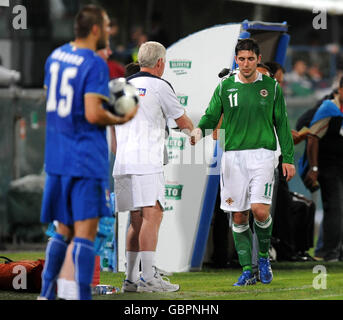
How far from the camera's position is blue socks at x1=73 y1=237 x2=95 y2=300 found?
521cm

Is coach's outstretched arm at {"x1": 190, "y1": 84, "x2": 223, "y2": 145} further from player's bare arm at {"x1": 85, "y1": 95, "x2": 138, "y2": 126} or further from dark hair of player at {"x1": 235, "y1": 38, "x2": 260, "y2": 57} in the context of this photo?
player's bare arm at {"x1": 85, "y1": 95, "x2": 138, "y2": 126}

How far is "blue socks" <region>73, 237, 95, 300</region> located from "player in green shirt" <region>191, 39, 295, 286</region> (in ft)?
6.99

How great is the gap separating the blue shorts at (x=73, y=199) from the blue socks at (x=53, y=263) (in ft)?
0.44

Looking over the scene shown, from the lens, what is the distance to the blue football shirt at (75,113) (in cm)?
521

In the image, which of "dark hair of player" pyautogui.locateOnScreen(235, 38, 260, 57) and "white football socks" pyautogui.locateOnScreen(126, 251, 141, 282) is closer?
"white football socks" pyautogui.locateOnScreen(126, 251, 141, 282)

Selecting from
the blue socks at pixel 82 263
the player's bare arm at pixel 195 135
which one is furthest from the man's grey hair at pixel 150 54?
the blue socks at pixel 82 263

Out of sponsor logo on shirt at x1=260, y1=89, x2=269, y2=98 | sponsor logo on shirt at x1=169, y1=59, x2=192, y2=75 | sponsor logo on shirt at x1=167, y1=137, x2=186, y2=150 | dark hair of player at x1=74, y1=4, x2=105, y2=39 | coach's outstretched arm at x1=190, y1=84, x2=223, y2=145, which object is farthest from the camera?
sponsor logo on shirt at x1=169, y1=59, x2=192, y2=75

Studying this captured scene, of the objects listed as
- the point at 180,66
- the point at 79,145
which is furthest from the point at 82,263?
the point at 180,66

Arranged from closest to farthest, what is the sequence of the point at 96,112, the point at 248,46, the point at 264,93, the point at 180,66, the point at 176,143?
the point at 96,112 < the point at 248,46 < the point at 264,93 < the point at 176,143 < the point at 180,66

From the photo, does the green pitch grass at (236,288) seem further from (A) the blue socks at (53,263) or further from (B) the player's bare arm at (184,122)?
(B) the player's bare arm at (184,122)

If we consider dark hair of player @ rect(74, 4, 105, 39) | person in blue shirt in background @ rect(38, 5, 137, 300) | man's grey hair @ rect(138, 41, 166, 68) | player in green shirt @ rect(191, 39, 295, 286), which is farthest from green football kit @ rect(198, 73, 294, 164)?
dark hair of player @ rect(74, 4, 105, 39)

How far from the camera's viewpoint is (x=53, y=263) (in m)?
5.37

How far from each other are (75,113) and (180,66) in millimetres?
3446

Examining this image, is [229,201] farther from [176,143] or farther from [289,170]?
[176,143]
